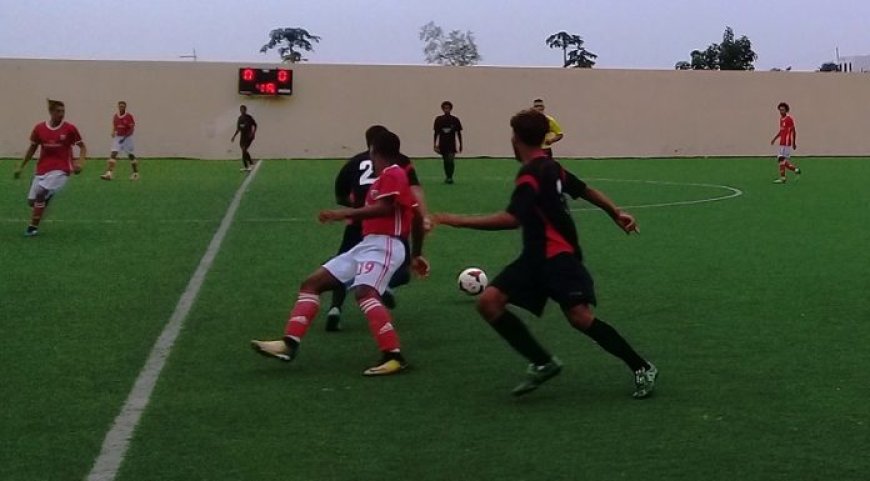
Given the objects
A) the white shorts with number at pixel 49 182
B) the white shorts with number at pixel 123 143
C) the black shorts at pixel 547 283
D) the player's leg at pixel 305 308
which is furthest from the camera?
the white shorts with number at pixel 123 143

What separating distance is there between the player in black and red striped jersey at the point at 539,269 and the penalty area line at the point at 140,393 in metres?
1.97

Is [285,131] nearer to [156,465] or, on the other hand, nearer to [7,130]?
[7,130]

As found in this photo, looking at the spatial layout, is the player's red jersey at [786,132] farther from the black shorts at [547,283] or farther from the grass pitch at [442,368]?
the black shorts at [547,283]

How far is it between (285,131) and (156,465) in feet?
113

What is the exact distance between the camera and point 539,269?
275 inches

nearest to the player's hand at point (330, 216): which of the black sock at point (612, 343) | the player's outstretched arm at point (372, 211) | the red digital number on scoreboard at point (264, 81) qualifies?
the player's outstretched arm at point (372, 211)

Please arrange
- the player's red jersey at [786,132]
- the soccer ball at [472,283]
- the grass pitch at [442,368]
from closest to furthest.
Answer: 1. the grass pitch at [442,368]
2. the soccer ball at [472,283]
3. the player's red jersey at [786,132]

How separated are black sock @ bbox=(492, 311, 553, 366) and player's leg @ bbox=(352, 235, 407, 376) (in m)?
0.98

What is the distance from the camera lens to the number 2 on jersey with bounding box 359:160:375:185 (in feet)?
30.3

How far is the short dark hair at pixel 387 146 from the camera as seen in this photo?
784 cm

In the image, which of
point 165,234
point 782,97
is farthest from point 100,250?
point 782,97

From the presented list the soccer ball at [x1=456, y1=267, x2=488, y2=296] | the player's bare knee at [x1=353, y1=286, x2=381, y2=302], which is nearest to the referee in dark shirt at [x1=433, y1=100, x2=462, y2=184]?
the soccer ball at [x1=456, y1=267, x2=488, y2=296]

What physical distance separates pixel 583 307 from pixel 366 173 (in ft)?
9.27

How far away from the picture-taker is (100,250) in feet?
47.1
